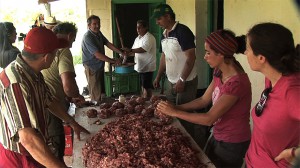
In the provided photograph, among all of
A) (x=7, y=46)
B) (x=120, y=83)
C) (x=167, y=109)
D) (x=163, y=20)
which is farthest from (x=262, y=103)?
(x=120, y=83)

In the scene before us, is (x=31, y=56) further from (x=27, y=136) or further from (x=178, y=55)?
(x=178, y=55)

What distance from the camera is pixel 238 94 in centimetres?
258

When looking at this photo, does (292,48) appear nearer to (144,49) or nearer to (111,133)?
(111,133)

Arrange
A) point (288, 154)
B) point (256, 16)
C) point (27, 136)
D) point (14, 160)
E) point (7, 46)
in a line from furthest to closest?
point (7, 46) < point (256, 16) < point (14, 160) < point (27, 136) < point (288, 154)

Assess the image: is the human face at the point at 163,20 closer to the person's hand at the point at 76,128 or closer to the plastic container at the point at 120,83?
the person's hand at the point at 76,128

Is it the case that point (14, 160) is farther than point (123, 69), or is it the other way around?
point (123, 69)

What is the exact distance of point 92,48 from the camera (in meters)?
6.85

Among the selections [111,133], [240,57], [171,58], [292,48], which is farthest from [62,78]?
[240,57]

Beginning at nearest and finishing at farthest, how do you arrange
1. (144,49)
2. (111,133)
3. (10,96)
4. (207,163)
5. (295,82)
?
(295,82) < (10,96) < (207,163) < (111,133) < (144,49)

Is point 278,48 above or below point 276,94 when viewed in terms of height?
above

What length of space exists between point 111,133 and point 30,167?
0.76m

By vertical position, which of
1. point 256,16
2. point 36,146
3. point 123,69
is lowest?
point 123,69

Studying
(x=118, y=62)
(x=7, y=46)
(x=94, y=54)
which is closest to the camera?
(x=7, y=46)

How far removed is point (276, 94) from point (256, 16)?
2753mm
